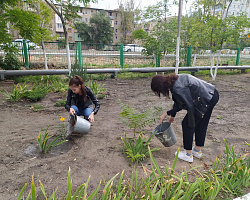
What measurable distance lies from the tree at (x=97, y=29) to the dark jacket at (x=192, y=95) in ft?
113

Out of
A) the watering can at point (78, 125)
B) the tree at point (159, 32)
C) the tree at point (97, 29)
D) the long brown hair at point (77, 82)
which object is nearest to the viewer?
the watering can at point (78, 125)

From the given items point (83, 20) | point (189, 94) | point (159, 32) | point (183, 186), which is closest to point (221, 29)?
point (159, 32)

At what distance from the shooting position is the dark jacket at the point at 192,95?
7.10ft

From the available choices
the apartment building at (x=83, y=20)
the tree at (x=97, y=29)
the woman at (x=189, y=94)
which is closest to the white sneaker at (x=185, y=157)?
the woman at (x=189, y=94)

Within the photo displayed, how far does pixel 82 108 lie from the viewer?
3.21 metres

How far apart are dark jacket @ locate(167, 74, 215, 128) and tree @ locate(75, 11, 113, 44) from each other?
34568mm

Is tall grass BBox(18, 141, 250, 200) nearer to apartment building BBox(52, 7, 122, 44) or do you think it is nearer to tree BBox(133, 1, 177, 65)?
tree BBox(133, 1, 177, 65)


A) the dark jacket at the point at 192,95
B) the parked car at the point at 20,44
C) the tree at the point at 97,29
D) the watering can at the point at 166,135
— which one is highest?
the tree at the point at 97,29

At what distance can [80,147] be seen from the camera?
8.87ft

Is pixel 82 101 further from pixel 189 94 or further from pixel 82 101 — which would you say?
pixel 189 94

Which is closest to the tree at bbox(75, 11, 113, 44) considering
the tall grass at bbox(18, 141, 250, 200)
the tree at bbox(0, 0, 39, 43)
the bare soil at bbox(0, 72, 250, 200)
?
the tree at bbox(0, 0, 39, 43)

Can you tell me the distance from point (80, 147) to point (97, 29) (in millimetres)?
35159

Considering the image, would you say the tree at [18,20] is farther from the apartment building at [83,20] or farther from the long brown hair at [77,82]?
the apartment building at [83,20]

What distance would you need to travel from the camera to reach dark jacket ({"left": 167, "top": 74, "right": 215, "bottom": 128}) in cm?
216
